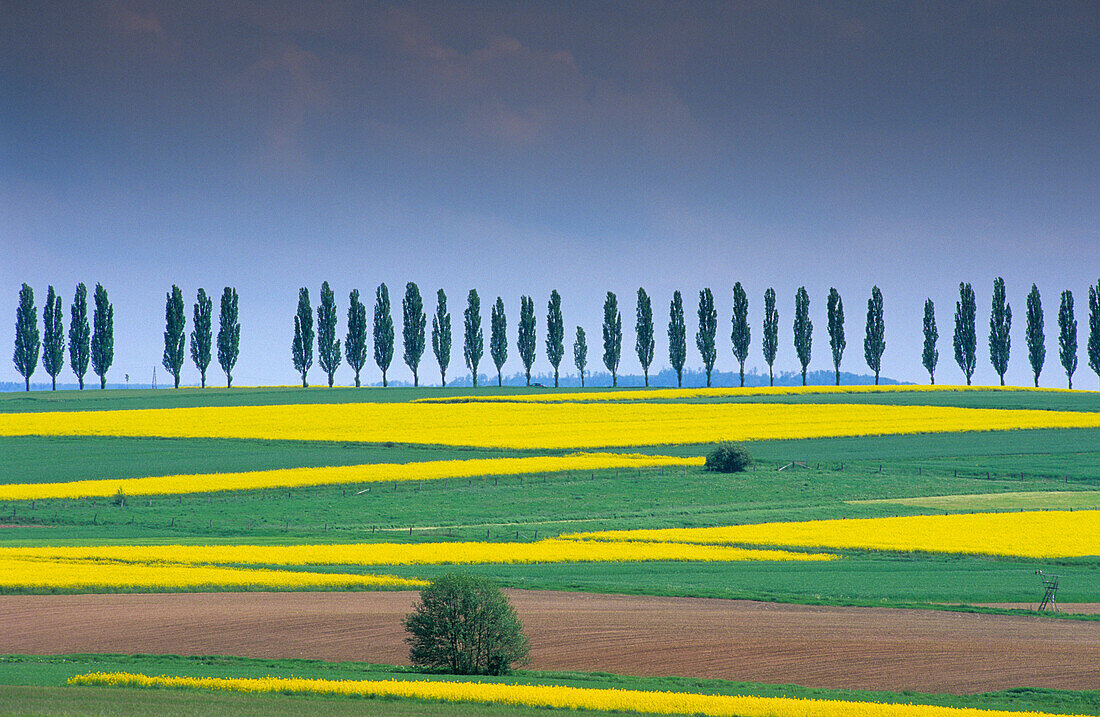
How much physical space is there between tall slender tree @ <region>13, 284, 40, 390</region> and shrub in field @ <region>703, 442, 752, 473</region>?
104 meters

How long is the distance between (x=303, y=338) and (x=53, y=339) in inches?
1294

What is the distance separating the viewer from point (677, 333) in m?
147

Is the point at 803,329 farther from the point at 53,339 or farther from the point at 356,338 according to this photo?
the point at 53,339

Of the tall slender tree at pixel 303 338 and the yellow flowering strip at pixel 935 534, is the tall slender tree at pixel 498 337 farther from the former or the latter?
the yellow flowering strip at pixel 935 534

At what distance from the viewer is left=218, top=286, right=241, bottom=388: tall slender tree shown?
137 meters

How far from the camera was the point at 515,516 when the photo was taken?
55.3 meters

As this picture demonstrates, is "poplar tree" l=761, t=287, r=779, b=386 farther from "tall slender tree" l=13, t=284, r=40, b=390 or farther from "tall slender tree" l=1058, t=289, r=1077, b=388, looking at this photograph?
"tall slender tree" l=13, t=284, r=40, b=390

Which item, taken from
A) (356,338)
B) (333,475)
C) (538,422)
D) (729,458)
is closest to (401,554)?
(333,475)

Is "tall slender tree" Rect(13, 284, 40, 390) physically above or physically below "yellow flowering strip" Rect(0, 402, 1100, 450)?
above

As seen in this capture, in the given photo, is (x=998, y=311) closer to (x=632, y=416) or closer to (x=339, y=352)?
(x=632, y=416)

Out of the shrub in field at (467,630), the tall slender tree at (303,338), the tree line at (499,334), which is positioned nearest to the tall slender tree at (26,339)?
the tree line at (499,334)

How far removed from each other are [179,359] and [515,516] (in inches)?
3744

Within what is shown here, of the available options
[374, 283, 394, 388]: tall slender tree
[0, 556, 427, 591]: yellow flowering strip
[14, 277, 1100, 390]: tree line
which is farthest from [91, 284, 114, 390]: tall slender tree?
[0, 556, 427, 591]: yellow flowering strip

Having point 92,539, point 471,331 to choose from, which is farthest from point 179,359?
point 92,539
